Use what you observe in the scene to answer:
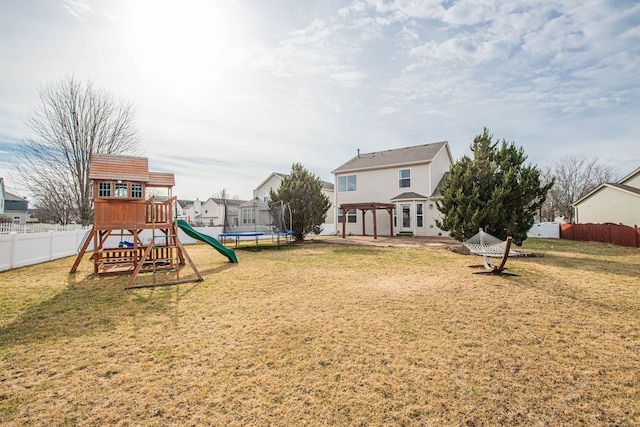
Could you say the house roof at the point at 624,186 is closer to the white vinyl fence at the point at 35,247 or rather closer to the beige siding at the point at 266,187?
the beige siding at the point at 266,187

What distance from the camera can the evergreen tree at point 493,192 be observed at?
1187cm

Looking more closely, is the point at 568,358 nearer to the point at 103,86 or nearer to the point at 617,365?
the point at 617,365

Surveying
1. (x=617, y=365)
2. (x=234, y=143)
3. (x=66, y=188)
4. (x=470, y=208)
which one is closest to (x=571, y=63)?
(x=470, y=208)

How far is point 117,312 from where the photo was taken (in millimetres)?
5375

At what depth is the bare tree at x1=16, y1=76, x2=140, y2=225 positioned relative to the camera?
1808cm

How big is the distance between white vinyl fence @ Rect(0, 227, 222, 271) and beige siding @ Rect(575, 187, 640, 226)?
3108cm

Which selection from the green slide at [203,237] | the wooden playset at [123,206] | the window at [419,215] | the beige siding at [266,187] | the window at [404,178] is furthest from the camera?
the beige siding at [266,187]

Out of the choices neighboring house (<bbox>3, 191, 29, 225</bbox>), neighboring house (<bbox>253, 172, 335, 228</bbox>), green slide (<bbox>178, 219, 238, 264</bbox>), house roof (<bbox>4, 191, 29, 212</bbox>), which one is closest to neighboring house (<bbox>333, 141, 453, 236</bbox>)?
neighboring house (<bbox>253, 172, 335, 228</bbox>)

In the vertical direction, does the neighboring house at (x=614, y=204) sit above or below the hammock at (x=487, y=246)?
above

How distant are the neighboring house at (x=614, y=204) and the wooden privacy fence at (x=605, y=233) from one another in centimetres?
264

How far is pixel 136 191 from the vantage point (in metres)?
9.58

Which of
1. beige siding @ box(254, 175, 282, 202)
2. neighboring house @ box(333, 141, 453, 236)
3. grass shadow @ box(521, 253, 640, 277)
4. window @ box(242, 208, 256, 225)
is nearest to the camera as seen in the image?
grass shadow @ box(521, 253, 640, 277)

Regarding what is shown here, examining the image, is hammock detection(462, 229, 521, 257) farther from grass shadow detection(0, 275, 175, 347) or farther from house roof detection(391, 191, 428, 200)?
house roof detection(391, 191, 428, 200)

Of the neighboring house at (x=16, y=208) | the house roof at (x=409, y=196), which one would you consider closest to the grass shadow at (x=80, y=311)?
the house roof at (x=409, y=196)
